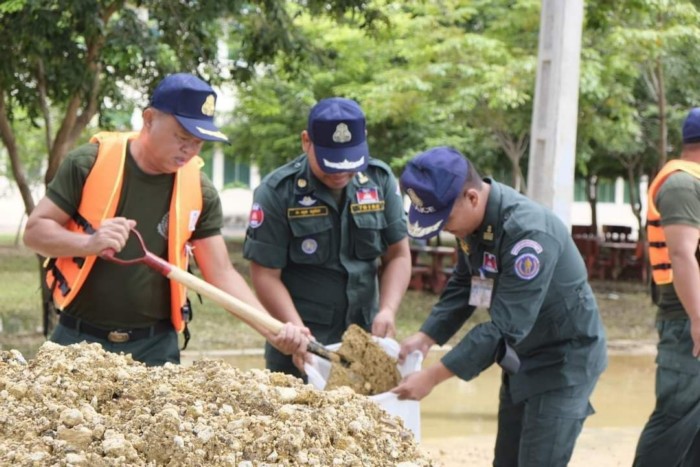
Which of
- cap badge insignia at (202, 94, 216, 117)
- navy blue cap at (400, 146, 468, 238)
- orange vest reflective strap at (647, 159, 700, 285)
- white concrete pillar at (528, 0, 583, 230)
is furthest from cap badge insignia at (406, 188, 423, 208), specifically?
white concrete pillar at (528, 0, 583, 230)

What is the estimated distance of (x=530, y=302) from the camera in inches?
161

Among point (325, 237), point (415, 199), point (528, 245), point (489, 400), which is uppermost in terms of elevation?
point (415, 199)

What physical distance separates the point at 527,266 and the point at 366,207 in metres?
1.11

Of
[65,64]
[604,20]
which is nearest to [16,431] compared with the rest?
[65,64]

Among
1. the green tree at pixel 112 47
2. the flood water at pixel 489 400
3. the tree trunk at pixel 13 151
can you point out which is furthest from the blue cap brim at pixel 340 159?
the tree trunk at pixel 13 151

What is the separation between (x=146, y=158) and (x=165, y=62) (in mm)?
5469

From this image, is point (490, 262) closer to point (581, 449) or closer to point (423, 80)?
point (581, 449)

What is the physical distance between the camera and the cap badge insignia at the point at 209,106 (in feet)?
13.9

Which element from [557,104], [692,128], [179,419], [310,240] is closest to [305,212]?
[310,240]

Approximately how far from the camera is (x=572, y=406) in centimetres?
439

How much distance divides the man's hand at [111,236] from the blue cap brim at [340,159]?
1022mm

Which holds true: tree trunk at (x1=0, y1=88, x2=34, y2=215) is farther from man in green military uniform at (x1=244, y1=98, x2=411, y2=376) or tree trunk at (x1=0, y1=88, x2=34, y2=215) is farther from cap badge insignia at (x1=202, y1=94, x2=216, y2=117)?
cap badge insignia at (x1=202, y1=94, x2=216, y2=117)

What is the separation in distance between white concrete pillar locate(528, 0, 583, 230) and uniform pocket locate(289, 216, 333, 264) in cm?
438

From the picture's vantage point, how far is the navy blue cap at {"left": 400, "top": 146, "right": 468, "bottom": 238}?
13.0 ft
